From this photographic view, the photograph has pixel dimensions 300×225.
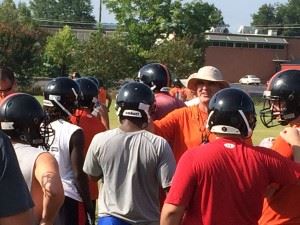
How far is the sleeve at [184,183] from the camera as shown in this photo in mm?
4344

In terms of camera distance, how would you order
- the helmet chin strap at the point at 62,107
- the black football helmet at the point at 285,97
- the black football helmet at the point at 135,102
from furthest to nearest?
the helmet chin strap at the point at 62,107 → the black football helmet at the point at 135,102 → the black football helmet at the point at 285,97

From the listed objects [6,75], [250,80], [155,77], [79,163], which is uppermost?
[155,77]

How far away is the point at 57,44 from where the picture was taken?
70.8 meters

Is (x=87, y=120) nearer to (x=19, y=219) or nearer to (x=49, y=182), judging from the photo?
(x=49, y=182)

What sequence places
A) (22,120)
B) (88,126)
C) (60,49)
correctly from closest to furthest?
1. (22,120)
2. (88,126)
3. (60,49)

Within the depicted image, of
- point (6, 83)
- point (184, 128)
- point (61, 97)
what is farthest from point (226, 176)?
point (6, 83)

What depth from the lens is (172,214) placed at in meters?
4.41

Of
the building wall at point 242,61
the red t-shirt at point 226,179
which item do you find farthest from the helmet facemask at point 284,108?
the building wall at point 242,61

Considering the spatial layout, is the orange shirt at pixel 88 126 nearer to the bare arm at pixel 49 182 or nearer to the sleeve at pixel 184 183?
the bare arm at pixel 49 182

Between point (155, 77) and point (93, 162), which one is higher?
point (155, 77)

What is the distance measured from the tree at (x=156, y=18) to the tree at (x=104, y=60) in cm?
634

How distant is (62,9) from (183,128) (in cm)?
16304

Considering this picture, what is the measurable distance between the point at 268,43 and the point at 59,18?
8675 cm

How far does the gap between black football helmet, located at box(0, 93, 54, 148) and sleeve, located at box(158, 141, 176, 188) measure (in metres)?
1.03
